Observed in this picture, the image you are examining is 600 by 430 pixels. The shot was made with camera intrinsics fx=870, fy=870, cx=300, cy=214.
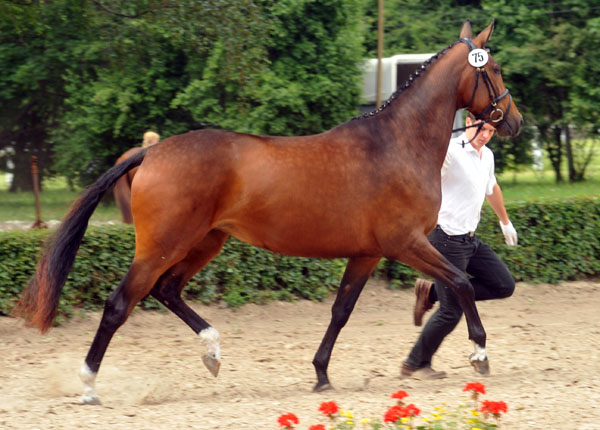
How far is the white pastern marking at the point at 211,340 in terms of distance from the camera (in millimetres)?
6000

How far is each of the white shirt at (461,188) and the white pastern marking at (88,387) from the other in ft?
8.60

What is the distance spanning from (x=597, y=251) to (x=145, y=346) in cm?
596

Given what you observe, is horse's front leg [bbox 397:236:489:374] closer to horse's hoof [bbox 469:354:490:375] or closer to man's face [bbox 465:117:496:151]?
horse's hoof [bbox 469:354:490:375]

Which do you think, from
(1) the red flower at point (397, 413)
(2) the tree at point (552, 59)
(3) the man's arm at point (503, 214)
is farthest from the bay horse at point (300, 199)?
(2) the tree at point (552, 59)

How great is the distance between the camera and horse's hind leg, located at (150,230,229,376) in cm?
604

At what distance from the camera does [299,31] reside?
17.2 meters

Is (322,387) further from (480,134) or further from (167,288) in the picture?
(480,134)

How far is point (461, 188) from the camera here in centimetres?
618

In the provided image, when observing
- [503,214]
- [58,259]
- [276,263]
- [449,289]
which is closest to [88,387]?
[58,259]

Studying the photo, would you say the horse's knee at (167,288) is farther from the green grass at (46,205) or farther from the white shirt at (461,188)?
the green grass at (46,205)

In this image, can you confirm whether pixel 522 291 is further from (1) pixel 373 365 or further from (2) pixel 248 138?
(2) pixel 248 138

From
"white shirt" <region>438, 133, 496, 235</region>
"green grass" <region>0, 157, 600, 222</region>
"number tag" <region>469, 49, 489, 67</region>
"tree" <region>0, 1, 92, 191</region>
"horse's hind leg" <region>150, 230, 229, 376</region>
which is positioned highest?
"number tag" <region>469, 49, 489, 67</region>

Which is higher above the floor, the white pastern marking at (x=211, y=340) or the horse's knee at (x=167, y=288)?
the horse's knee at (x=167, y=288)

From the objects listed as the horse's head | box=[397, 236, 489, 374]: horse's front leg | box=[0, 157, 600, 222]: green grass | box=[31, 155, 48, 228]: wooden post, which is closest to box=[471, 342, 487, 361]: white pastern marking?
box=[397, 236, 489, 374]: horse's front leg
